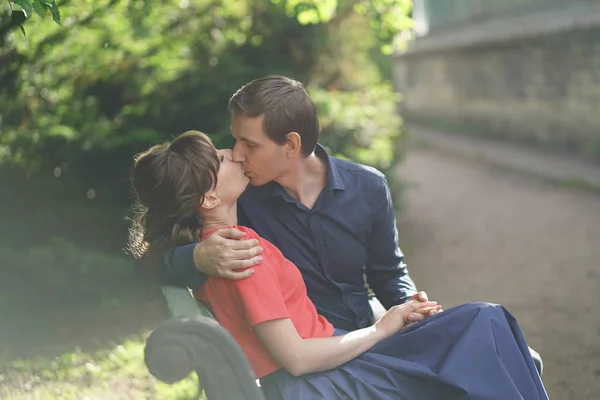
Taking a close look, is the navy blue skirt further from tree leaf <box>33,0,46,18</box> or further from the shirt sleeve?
tree leaf <box>33,0,46,18</box>

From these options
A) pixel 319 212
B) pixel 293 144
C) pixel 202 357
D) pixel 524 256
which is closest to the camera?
pixel 202 357

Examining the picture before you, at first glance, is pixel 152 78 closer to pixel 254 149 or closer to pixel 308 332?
pixel 254 149

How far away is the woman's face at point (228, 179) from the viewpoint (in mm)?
2539

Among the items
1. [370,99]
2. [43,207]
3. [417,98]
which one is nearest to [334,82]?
[370,99]

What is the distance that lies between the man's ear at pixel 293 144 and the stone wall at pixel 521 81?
10.2 meters

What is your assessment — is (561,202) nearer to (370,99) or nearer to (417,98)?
(370,99)

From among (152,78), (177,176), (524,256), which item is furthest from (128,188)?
(177,176)

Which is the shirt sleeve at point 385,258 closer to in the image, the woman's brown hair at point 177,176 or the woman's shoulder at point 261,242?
the woman's shoulder at point 261,242

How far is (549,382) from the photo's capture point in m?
4.64

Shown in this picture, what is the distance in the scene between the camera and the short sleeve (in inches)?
90.4

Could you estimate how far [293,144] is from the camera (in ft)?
8.84

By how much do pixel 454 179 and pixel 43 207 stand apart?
7.48 meters

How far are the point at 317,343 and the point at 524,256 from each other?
5668 mm

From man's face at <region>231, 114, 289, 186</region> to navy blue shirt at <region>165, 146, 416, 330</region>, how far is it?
228mm
